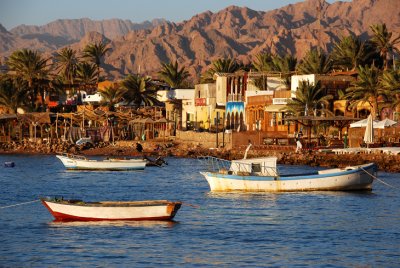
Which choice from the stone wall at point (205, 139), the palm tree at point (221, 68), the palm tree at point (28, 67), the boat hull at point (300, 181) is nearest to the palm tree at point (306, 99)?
the stone wall at point (205, 139)

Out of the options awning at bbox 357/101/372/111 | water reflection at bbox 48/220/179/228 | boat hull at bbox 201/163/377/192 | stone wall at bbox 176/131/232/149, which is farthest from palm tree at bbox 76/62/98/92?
water reflection at bbox 48/220/179/228

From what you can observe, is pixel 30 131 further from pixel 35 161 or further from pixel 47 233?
pixel 47 233

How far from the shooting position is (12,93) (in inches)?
5531

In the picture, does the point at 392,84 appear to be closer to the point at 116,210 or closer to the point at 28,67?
the point at 116,210

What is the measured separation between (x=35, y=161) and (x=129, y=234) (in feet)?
224

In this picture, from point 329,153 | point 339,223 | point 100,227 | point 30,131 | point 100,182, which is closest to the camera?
point 100,227

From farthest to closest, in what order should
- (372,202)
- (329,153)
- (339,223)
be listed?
(329,153) < (372,202) < (339,223)

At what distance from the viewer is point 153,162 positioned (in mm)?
98688

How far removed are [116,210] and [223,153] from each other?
2220 inches

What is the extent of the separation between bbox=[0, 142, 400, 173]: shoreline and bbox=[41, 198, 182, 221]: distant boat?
36.9 m

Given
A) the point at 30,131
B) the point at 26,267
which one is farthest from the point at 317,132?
the point at 26,267

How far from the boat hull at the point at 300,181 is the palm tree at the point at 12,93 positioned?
258ft

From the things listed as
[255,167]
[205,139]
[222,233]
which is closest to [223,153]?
[205,139]

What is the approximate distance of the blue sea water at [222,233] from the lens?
140 feet
